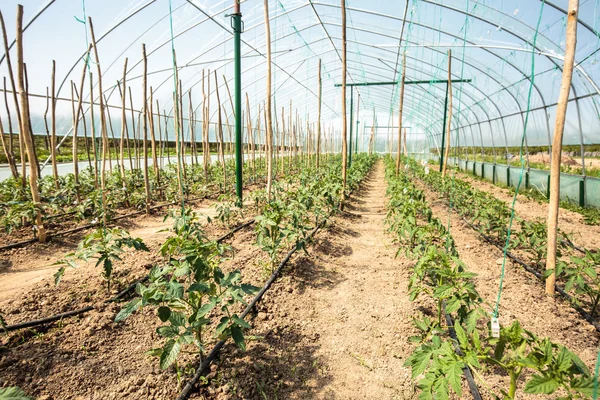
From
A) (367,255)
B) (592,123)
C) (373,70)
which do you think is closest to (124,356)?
(367,255)

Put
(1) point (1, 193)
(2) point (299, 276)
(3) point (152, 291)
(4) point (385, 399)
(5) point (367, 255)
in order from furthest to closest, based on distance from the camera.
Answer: (1) point (1, 193) < (5) point (367, 255) < (2) point (299, 276) < (4) point (385, 399) < (3) point (152, 291)

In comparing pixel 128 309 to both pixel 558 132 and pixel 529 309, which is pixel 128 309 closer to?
pixel 529 309

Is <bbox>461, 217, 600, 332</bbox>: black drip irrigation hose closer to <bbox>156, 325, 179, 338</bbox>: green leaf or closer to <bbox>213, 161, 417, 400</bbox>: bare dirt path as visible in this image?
<bbox>213, 161, 417, 400</bbox>: bare dirt path

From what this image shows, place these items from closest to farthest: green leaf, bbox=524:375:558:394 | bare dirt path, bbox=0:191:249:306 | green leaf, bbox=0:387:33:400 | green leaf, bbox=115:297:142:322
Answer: green leaf, bbox=0:387:33:400
green leaf, bbox=524:375:558:394
green leaf, bbox=115:297:142:322
bare dirt path, bbox=0:191:249:306

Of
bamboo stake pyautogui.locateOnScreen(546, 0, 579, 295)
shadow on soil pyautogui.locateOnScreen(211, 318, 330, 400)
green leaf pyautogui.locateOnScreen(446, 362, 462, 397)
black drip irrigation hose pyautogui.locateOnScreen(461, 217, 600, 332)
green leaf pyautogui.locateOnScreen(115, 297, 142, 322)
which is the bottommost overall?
shadow on soil pyautogui.locateOnScreen(211, 318, 330, 400)

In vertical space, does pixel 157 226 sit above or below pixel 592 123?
below

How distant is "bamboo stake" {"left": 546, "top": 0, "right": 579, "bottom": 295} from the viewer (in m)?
2.52

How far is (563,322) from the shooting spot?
8.48 ft

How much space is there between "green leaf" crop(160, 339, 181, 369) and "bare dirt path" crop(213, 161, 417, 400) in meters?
0.47

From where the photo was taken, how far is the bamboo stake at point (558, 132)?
2.52 meters

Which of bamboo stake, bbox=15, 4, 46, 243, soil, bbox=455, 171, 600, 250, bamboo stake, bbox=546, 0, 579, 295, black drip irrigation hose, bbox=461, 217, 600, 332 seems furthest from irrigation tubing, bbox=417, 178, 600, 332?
bamboo stake, bbox=15, 4, 46, 243

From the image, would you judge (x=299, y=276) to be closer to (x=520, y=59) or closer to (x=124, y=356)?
(x=124, y=356)

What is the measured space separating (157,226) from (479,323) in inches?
186

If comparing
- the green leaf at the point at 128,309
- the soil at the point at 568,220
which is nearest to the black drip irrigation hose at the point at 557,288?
the soil at the point at 568,220
